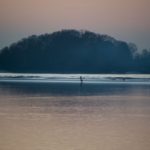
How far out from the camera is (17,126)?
883 cm

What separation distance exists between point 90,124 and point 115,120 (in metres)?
0.80

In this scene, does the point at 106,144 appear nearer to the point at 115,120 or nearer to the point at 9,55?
the point at 115,120

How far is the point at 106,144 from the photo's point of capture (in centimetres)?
710

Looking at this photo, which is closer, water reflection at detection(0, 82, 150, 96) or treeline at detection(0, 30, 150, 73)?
treeline at detection(0, 30, 150, 73)

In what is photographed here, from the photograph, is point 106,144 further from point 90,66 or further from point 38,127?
point 90,66

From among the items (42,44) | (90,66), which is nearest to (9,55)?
(42,44)

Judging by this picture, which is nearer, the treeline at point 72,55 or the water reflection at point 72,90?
the treeline at point 72,55

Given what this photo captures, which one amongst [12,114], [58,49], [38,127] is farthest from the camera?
[58,49]

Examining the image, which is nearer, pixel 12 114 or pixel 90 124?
pixel 90 124

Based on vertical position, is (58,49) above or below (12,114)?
above

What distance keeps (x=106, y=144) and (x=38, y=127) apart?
1818 millimetres

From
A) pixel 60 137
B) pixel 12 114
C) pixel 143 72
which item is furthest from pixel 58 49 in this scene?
pixel 60 137

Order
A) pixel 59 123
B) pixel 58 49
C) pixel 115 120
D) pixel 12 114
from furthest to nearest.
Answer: pixel 58 49 < pixel 12 114 < pixel 115 120 < pixel 59 123

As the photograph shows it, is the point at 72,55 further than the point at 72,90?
No
